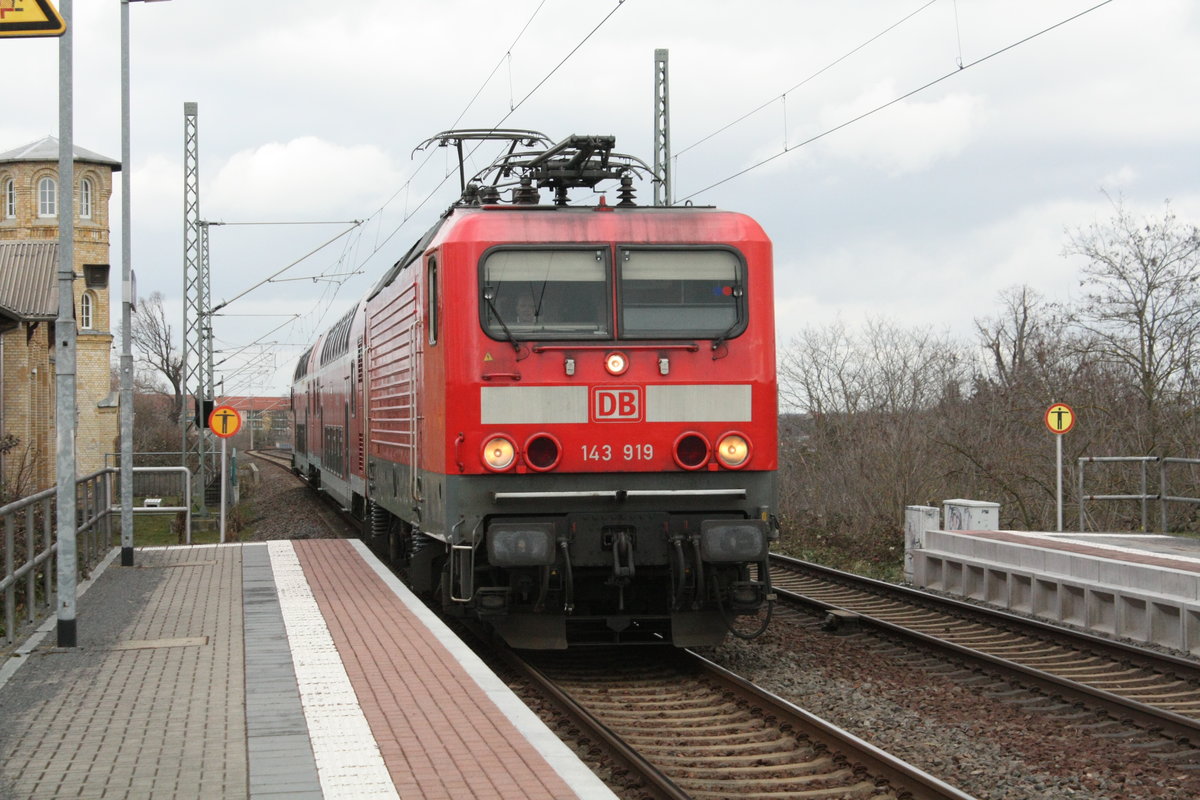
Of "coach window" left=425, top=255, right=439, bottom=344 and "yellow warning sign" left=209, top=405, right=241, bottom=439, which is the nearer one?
"coach window" left=425, top=255, right=439, bottom=344

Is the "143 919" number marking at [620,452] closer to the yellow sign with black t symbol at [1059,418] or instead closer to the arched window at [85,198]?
the yellow sign with black t symbol at [1059,418]

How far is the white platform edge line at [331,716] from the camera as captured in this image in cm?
557

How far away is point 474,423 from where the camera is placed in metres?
9.06

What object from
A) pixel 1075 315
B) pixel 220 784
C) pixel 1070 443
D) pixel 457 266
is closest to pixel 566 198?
pixel 457 266

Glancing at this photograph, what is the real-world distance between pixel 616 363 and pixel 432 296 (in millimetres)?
1533

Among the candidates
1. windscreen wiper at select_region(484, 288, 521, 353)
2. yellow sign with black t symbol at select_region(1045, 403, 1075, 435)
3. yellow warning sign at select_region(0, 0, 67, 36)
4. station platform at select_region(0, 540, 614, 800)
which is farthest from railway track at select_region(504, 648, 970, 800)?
yellow sign with black t symbol at select_region(1045, 403, 1075, 435)

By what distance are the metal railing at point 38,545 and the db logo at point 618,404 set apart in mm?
4019

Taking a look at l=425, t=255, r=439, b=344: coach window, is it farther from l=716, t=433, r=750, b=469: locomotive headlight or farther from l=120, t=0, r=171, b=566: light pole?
l=120, t=0, r=171, b=566: light pole

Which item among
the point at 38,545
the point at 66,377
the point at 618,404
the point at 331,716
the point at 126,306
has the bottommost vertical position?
the point at 331,716

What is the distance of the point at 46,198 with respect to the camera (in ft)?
156

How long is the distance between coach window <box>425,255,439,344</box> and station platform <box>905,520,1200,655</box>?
6397 mm

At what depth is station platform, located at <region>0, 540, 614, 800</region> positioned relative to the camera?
5.64 meters

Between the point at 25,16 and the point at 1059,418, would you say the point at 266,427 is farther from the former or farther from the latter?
the point at 25,16

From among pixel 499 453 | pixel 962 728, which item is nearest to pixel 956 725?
pixel 962 728
